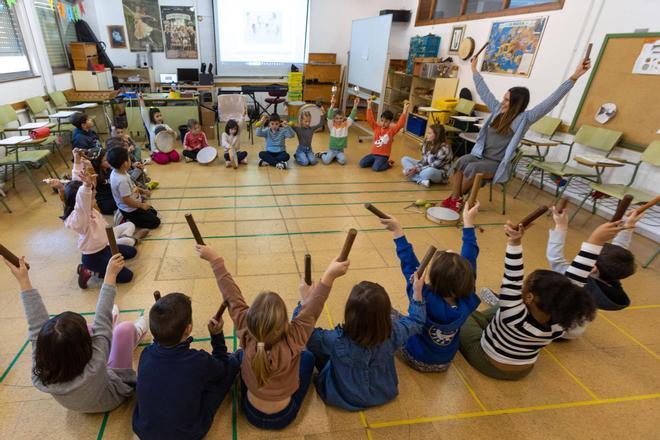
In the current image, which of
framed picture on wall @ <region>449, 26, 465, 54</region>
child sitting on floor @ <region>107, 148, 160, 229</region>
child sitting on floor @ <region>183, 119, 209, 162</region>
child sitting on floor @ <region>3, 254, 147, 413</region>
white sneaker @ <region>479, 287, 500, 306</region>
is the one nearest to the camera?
child sitting on floor @ <region>3, 254, 147, 413</region>

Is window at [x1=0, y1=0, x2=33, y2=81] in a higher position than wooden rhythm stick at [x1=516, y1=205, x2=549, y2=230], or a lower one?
higher

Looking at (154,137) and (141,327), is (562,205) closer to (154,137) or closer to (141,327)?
(141,327)

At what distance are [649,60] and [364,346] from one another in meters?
4.23

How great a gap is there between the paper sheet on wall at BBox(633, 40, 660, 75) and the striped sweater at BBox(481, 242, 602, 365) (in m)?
3.03

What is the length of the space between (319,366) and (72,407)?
1117 millimetres

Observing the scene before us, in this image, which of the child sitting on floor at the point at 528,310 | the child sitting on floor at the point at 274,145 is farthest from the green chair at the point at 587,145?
the child sitting on floor at the point at 274,145

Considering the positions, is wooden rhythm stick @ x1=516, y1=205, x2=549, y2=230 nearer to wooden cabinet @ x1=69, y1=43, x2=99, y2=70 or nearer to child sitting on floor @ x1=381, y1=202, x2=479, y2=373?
child sitting on floor @ x1=381, y1=202, x2=479, y2=373

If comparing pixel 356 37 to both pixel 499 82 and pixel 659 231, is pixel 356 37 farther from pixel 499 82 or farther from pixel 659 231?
pixel 659 231

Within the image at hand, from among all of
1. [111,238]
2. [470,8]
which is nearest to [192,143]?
[111,238]

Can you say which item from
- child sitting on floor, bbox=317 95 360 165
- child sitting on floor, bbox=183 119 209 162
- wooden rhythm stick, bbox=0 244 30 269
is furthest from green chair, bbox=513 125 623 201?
child sitting on floor, bbox=183 119 209 162

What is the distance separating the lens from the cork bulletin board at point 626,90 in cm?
349

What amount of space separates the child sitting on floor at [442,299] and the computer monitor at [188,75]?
7567 mm

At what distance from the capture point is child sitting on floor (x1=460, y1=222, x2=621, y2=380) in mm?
1488

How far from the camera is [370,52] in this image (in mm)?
6812
